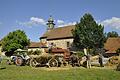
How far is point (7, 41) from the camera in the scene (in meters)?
73.6

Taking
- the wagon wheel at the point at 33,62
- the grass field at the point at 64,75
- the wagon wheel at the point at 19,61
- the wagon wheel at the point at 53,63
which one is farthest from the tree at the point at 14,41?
the grass field at the point at 64,75

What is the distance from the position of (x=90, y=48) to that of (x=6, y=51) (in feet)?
97.8

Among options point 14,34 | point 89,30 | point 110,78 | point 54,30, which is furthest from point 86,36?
point 110,78

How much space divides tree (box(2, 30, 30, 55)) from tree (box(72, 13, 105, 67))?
21.2 metres

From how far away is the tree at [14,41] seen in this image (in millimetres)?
71725

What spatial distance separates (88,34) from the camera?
185 feet

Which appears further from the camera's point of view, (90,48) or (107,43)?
(107,43)

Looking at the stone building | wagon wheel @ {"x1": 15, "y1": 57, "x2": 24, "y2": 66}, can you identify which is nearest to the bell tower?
the stone building

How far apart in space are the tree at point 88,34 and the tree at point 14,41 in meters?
21.2

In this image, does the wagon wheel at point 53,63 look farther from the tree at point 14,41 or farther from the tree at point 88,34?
the tree at point 14,41

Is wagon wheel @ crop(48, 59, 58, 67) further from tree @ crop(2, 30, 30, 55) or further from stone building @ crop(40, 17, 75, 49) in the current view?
tree @ crop(2, 30, 30, 55)

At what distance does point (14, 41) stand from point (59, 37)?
13.8m

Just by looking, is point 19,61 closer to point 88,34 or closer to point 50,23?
point 88,34

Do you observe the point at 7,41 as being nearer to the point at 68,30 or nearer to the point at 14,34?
the point at 14,34
